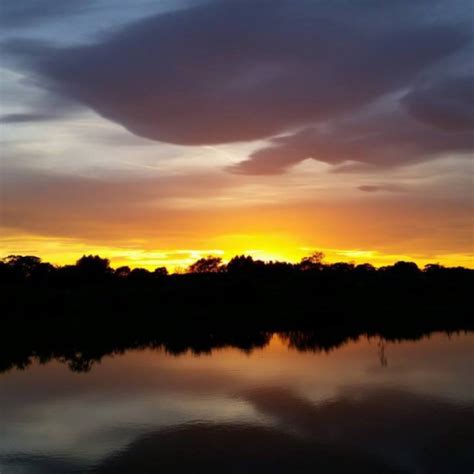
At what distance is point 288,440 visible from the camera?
56.8ft

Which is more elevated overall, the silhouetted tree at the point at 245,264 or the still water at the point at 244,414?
the silhouetted tree at the point at 245,264

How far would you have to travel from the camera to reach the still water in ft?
51.6

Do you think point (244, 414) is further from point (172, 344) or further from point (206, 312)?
point (206, 312)

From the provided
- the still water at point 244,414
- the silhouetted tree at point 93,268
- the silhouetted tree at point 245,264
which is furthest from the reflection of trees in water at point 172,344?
the silhouetted tree at point 245,264

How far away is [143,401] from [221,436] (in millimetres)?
5731

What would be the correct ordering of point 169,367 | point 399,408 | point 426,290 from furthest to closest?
point 426,290, point 169,367, point 399,408

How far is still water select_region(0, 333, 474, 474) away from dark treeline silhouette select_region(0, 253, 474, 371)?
154 inches

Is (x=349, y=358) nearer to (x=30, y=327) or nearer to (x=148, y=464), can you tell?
(x=148, y=464)

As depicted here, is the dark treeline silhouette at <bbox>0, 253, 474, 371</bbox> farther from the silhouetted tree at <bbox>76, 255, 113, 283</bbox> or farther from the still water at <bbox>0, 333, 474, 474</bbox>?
the still water at <bbox>0, 333, 474, 474</bbox>

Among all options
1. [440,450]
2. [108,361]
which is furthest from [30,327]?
[440,450]

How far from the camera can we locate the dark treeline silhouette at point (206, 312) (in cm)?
3553

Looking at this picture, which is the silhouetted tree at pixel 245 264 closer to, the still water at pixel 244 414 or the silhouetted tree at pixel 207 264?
the silhouetted tree at pixel 207 264

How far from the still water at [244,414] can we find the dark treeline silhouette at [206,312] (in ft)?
12.8

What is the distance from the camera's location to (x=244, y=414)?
20141 millimetres
